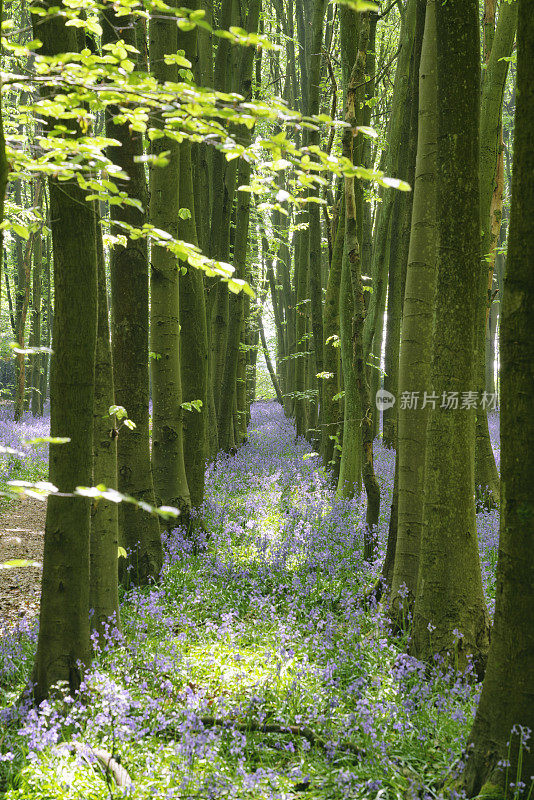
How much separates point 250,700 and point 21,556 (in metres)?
4.97

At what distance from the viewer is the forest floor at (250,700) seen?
2941 millimetres

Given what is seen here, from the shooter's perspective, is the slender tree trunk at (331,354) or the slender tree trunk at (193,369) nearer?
the slender tree trunk at (193,369)

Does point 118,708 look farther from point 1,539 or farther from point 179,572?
point 1,539

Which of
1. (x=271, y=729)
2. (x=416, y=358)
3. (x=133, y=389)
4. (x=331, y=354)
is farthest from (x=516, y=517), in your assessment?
(x=331, y=354)

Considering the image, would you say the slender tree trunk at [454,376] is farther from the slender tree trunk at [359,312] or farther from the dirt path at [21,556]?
the dirt path at [21,556]

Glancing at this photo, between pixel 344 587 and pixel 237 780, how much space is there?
9.33ft

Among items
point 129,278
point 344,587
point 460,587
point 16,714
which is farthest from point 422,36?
point 16,714

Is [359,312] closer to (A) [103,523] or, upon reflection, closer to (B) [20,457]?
(A) [103,523]

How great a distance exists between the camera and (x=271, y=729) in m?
3.49

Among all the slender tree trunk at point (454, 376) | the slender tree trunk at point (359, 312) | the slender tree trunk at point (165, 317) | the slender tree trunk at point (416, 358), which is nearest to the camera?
the slender tree trunk at point (454, 376)

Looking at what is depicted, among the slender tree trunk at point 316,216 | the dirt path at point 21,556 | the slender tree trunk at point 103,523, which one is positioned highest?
the slender tree trunk at point 316,216

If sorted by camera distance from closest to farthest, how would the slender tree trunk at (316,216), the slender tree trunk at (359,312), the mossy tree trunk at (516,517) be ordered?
the mossy tree trunk at (516,517) < the slender tree trunk at (359,312) < the slender tree trunk at (316,216)

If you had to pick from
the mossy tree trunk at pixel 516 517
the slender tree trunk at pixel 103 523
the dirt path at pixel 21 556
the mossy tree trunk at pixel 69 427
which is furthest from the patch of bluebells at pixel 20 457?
the mossy tree trunk at pixel 516 517

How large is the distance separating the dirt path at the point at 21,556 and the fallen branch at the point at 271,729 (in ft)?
4.87
